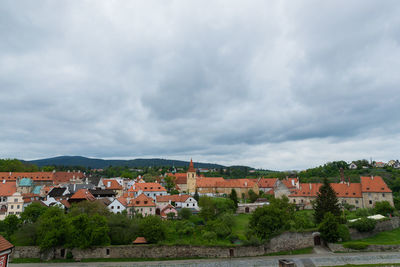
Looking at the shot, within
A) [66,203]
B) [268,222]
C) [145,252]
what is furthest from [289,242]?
[66,203]

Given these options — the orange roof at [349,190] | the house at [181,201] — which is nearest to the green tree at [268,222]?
the house at [181,201]

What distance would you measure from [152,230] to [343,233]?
85.7ft

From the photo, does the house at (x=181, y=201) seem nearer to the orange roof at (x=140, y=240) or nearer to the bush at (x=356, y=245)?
the orange roof at (x=140, y=240)

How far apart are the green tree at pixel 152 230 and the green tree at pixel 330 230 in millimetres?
22141

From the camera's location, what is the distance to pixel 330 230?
32844 millimetres

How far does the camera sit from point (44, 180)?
3258 inches

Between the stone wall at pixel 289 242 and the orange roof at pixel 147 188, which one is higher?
the orange roof at pixel 147 188

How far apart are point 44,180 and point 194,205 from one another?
60.3m

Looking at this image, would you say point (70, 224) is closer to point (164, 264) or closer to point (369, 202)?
point (164, 264)

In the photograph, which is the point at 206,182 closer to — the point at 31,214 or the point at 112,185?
the point at 112,185

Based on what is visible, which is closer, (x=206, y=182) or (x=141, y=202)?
(x=141, y=202)

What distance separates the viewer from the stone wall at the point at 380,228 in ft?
117

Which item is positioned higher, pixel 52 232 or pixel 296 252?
pixel 52 232

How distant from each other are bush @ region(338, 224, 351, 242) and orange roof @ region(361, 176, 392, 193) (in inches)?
878
